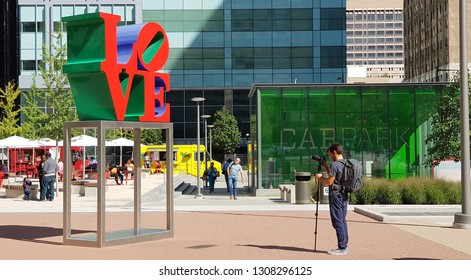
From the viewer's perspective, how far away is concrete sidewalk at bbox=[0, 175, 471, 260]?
11617 mm

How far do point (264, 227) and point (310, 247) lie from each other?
3.99 meters

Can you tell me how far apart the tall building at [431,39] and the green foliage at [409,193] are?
6184 cm

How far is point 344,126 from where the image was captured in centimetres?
3102

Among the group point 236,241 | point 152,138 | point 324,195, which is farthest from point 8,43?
point 236,241

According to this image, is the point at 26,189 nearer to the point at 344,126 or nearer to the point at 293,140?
the point at 293,140

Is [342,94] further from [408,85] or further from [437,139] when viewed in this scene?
[437,139]

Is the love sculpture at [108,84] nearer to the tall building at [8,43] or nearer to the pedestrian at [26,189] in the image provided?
the pedestrian at [26,189]

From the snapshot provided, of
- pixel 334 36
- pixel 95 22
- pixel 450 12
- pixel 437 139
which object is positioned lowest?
pixel 437 139

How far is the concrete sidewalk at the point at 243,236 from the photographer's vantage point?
1162cm

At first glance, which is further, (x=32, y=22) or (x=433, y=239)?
(x=32, y=22)

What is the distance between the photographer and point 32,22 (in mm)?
75000

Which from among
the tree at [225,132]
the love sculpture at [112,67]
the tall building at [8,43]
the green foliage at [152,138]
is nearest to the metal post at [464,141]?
the love sculpture at [112,67]

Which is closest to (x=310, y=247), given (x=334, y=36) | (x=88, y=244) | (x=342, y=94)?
(x=88, y=244)

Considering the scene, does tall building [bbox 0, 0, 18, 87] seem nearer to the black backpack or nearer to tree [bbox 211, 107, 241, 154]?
tree [bbox 211, 107, 241, 154]
